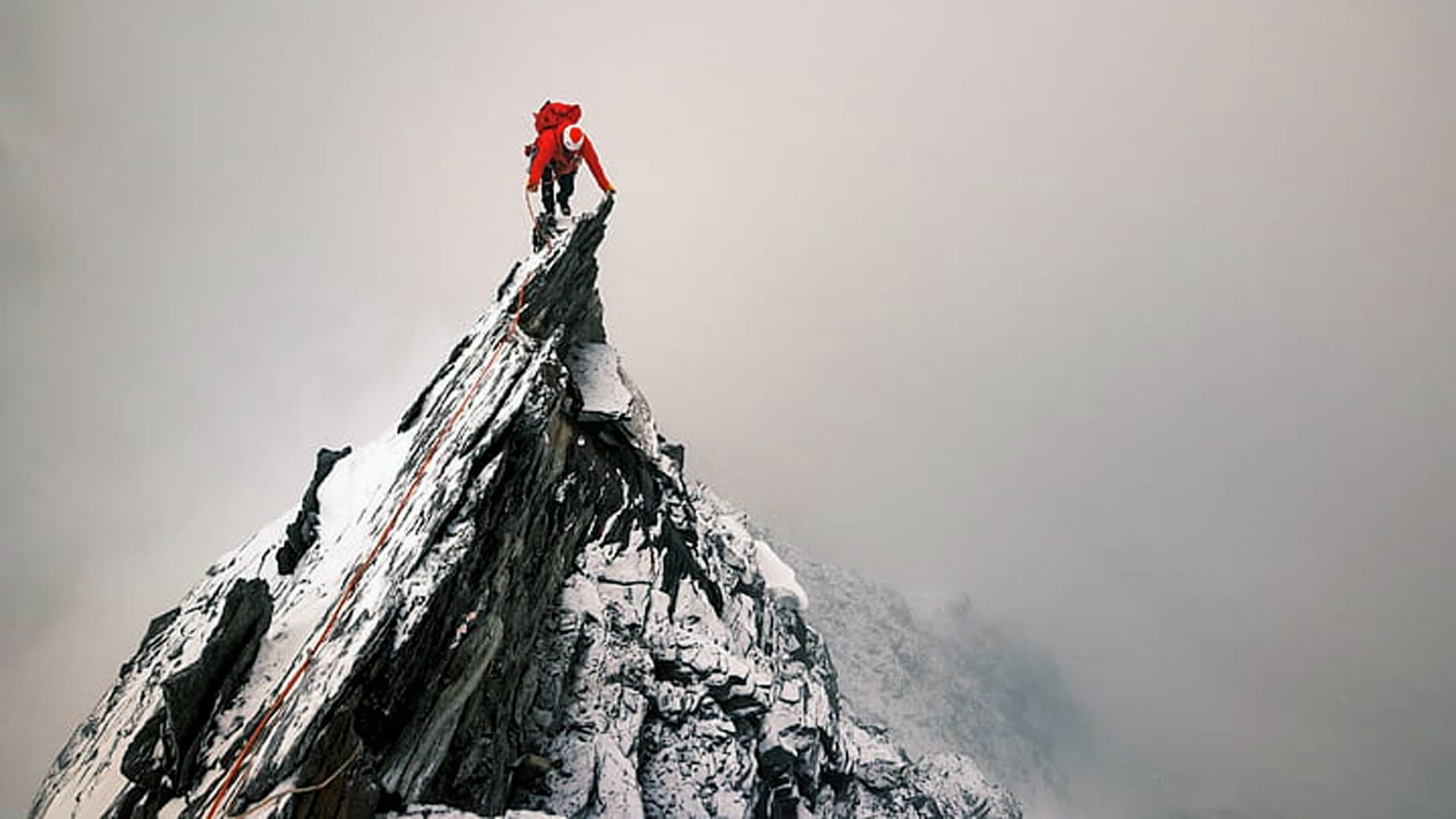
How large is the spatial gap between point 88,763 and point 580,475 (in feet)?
41.6

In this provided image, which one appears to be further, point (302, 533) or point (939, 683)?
point (939, 683)

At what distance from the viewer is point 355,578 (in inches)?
443

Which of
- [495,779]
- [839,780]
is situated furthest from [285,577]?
[839,780]

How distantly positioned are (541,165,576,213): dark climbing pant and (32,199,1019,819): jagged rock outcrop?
3.62 feet

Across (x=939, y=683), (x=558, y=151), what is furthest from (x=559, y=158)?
(x=939, y=683)

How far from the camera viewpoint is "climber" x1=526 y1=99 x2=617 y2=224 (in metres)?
17.5

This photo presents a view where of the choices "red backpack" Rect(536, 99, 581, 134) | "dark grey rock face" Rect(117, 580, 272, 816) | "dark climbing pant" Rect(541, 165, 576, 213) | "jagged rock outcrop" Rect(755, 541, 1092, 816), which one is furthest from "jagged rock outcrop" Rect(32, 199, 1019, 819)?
"jagged rock outcrop" Rect(755, 541, 1092, 816)

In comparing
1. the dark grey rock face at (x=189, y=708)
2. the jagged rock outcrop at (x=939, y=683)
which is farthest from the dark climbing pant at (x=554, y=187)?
the jagged rock outcrop at (x=939, y=683)

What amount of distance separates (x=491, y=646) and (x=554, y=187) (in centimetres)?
1449

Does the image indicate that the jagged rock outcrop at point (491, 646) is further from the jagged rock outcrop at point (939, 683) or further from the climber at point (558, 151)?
the jagged rock outcrop at point (939, 683)

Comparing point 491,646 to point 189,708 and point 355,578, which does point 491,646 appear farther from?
point 189,708

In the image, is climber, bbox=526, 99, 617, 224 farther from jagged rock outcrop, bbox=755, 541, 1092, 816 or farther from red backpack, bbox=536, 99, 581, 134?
jagged rock outcrop, bbox=755, 541, 1092, 816

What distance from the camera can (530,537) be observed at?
15.9m

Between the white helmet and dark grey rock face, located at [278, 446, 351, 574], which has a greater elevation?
the white helmet
